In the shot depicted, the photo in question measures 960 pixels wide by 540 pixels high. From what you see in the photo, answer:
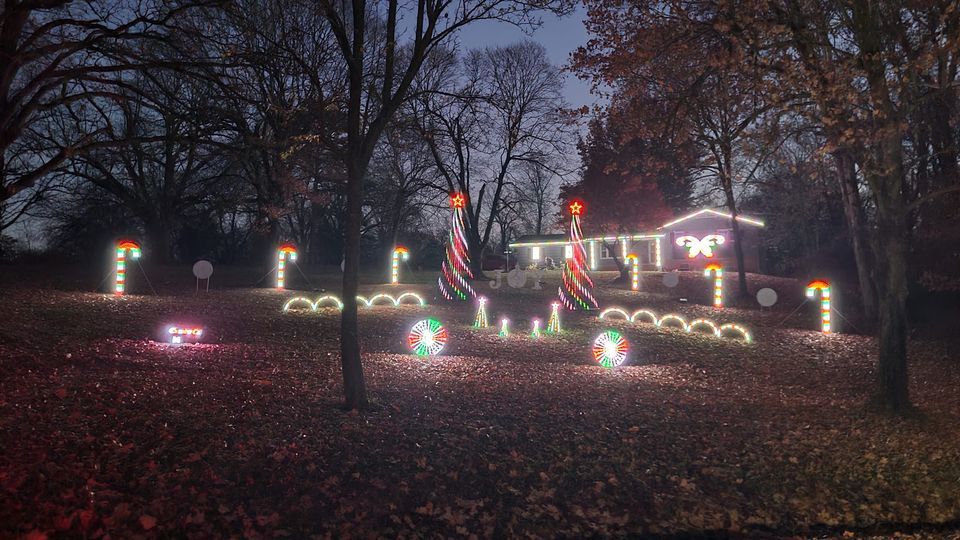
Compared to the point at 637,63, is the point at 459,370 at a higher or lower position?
lower

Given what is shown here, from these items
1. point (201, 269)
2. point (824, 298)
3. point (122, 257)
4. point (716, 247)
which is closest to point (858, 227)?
point (824, 298)

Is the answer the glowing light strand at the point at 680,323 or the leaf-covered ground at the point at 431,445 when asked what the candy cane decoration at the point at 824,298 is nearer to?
the glowing light strand at the point at 680,323

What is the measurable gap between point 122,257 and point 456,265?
1046 cm

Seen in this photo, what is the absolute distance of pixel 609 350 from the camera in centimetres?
1210

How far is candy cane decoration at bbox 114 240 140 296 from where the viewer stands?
16203 mm

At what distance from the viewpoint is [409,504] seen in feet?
17.6

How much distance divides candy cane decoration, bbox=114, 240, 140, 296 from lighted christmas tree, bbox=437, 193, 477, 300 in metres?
9.78

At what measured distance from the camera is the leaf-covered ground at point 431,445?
16.4ft

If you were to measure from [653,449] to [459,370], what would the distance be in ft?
13.4

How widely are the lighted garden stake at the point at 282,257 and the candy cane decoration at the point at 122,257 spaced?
512cm

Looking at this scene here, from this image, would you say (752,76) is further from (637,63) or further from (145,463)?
(145,463)

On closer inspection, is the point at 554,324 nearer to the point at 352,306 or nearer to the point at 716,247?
the point at 352,306

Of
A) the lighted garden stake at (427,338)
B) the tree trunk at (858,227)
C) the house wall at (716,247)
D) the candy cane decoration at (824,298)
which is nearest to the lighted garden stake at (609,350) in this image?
the lighted garden stake at (427,338)

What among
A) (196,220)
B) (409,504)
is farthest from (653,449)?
(196,220)
